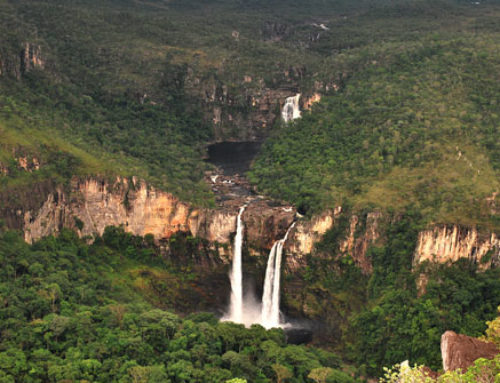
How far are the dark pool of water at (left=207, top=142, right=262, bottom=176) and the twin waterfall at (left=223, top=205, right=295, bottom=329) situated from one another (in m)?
13.9

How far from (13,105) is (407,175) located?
97.2 ft

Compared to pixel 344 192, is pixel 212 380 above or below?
below

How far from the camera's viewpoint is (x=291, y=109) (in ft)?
224

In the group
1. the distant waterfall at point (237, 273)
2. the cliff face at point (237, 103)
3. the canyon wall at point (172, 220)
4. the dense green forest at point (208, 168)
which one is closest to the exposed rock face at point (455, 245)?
the canyon wall at point (172, 220)

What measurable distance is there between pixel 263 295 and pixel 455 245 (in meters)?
13.7

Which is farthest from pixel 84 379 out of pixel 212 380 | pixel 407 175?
pixel 407 175

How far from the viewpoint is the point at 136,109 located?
69.2 m

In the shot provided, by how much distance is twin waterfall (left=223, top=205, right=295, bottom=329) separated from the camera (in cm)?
4662

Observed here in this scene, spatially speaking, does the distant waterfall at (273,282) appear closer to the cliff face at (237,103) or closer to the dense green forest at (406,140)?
the dense green forest at (406,140)

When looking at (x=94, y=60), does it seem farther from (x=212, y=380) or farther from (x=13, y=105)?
(x=212, y=380)

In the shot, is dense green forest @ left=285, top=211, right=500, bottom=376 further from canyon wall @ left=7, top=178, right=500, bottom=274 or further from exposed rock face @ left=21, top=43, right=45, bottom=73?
exposed rock face @ left=21, top=43, right=45, bottom=73

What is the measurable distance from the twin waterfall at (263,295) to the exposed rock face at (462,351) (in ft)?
47.0

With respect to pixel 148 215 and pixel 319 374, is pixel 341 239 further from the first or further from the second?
pixel 319 374

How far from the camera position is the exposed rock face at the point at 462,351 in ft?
103
